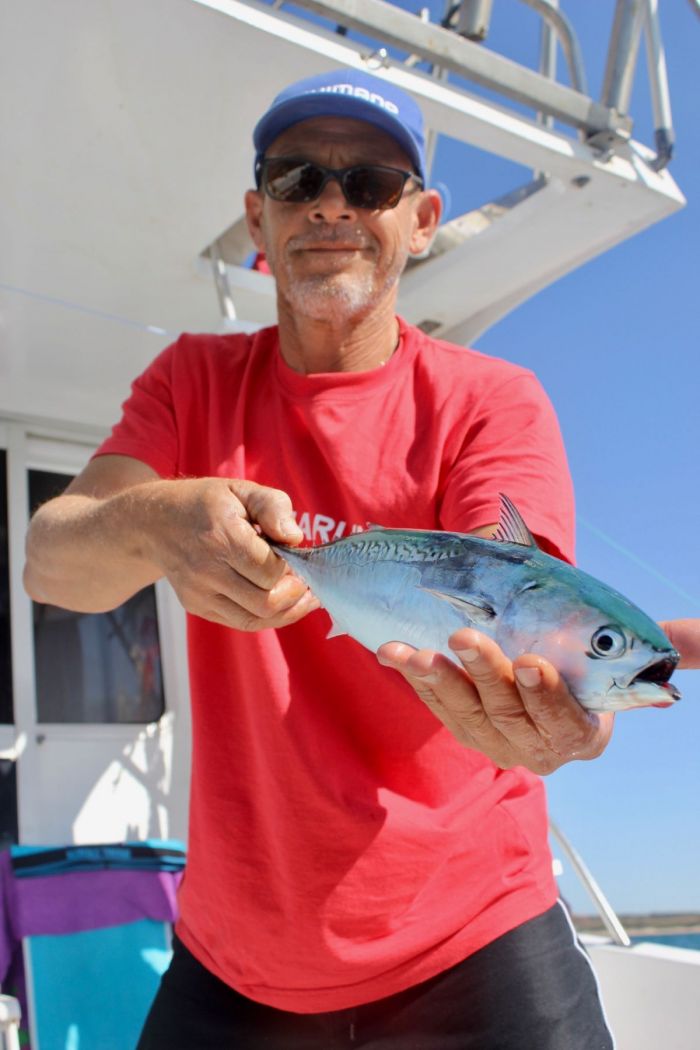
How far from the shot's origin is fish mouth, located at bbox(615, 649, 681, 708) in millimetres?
984

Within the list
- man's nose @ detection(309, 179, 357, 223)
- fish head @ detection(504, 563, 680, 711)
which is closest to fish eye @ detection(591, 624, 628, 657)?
fish head @ detection(504, 563, 680, 711)

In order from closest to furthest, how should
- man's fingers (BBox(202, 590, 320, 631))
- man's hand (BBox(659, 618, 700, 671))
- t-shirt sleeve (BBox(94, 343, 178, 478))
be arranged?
man's hand (BBox(659, 618, 700, 671))
man's fingers (BBox(202, 590, 320, 631))
t-shirt sleeve (BBox(94, 343, 178, 478))

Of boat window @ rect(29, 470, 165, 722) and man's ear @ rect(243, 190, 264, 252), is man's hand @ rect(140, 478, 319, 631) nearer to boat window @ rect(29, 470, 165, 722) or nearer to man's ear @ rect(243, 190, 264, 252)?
man's ear @ rect(243, 190, 264, 252)

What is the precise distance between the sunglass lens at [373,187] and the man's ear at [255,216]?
0.37m

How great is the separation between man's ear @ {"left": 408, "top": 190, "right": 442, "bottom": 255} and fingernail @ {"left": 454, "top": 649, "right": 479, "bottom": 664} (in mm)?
1621

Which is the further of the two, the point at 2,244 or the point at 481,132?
the point at 2,244

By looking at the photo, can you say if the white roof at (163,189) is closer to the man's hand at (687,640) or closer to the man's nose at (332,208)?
the man's nose at (332,208)

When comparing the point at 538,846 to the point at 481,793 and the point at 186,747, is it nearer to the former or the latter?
the point at 481,793

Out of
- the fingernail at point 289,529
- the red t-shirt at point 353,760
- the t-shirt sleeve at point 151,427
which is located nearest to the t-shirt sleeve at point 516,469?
the red t-shirt at point 353,760

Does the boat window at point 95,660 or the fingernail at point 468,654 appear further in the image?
the boat window at point 95,660

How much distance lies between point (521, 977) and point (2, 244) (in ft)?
10.5

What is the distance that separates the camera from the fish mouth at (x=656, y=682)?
98 centimetres

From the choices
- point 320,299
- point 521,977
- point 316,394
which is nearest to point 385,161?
point 320,299

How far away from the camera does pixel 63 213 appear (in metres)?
3.42
